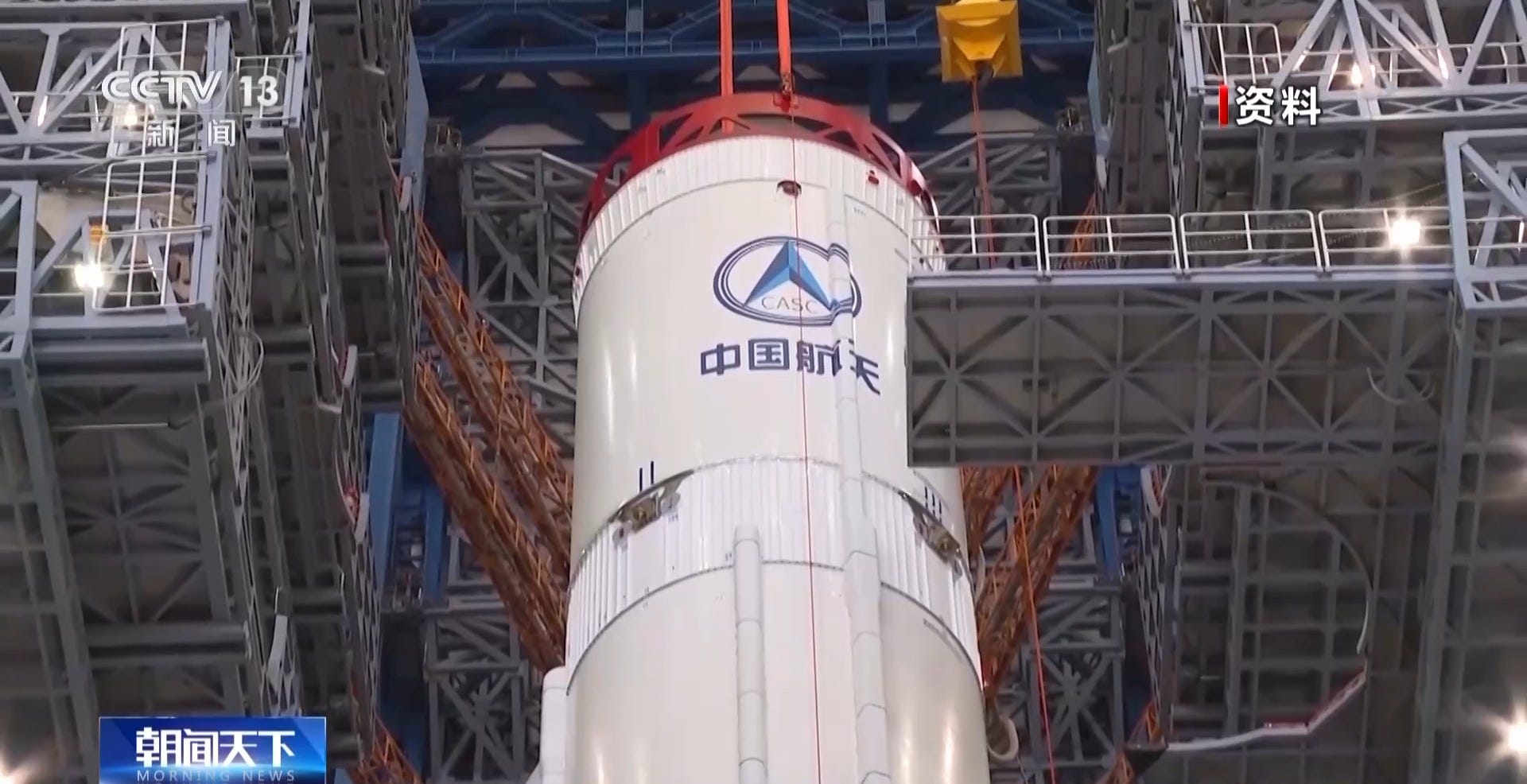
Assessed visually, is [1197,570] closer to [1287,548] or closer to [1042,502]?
[1287,548]

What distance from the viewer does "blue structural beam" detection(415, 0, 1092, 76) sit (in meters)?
44.5

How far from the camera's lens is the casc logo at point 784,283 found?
2605 cm

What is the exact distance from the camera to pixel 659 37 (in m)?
45.1

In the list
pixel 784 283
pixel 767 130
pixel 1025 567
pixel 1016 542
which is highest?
pixel 767 130

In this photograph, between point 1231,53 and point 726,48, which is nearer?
point 1231,53

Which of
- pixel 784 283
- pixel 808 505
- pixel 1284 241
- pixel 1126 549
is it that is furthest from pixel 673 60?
pixel 808 505

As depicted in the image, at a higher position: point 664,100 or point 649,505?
point 664,100

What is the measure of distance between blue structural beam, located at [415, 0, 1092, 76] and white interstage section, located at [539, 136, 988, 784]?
1617 cm

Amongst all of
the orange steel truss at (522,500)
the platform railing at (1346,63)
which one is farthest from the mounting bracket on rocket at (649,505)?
the orange steel truss at (522,500)

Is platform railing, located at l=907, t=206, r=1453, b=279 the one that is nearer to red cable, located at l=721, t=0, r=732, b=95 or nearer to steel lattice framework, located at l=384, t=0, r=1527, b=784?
steel lattice framework, located at l=384, t=0, r=1527, b=784

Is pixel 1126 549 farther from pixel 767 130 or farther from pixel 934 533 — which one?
pixel 934 533

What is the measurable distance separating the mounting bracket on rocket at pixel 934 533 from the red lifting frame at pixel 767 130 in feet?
15.4

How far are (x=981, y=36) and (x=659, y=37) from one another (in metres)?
14.0

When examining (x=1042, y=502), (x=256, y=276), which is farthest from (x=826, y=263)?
(x=1042, y=502)
